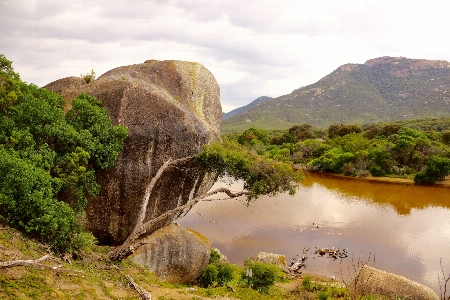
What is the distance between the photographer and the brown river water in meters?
22.2

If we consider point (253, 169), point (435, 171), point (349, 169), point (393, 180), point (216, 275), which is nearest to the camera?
point (253, 169)

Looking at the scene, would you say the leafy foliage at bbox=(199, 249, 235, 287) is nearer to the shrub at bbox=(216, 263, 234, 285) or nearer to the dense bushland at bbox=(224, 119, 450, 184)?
the shrub at bbox=(216, 263, 234, 285)

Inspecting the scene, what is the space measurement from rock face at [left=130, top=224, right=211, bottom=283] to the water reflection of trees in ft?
74.4

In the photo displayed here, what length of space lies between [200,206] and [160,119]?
18.4 m

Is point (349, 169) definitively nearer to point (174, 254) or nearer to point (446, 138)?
point (446, 138)

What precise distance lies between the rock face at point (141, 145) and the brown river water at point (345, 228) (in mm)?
8251

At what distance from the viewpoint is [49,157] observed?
1289cm

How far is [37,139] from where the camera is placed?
1347 cm

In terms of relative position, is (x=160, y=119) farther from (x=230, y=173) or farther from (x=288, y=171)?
(x=288, y=171)

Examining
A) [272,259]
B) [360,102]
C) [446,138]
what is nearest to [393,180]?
[446,138]

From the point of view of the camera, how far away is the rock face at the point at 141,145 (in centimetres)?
1552

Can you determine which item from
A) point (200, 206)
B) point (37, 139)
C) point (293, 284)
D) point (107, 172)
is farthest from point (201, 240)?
point (200, 206)

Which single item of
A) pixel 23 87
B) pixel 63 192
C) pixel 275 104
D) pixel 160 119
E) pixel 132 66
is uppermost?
pixel 275 104

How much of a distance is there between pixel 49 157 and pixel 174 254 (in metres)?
7.81
